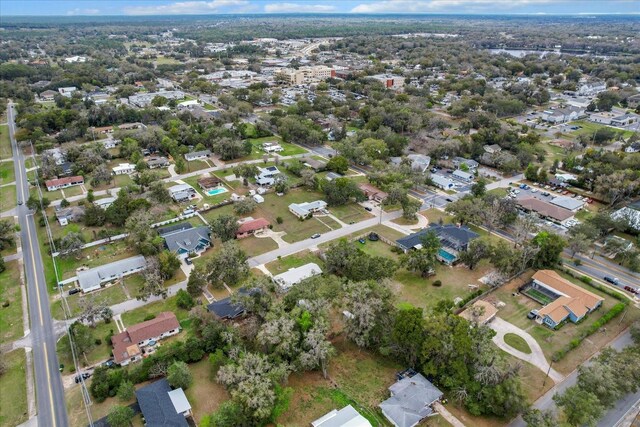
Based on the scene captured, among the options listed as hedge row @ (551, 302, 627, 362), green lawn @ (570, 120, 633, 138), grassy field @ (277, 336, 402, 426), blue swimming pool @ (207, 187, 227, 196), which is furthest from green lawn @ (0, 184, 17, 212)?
green lawn @ (570, 120, 633, 138)

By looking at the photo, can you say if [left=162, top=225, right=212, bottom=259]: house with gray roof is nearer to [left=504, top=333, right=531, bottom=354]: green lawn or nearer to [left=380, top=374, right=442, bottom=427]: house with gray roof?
[left=380, top=374, right=442, bottom=427]: house with gray roof

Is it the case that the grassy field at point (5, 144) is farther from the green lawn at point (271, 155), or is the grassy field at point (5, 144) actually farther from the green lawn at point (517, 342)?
the green lawn at point (517, 342)

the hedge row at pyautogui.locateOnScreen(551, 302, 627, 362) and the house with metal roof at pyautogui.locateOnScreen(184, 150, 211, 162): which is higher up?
the hedge row at pyautogui.locateOnScreen(551, 302, 627, 362)

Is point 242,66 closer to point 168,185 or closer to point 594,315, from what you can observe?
point 168,185

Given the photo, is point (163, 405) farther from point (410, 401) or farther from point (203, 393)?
point (410, 401)

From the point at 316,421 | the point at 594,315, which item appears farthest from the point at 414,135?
the point at 316,421

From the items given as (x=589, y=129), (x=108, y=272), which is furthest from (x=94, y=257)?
(x=589, y=129)

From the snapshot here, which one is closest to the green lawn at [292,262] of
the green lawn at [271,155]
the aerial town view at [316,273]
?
the aerial town view at [316,273]

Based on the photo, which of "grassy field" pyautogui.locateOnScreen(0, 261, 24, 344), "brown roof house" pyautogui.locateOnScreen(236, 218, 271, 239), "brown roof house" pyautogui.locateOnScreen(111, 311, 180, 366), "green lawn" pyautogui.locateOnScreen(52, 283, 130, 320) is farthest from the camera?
"brown roof house" pyautogui.locateOnScreen(236, 218, 271, 239)
